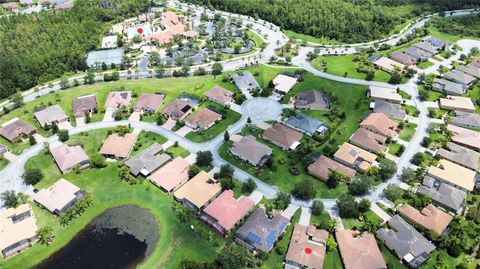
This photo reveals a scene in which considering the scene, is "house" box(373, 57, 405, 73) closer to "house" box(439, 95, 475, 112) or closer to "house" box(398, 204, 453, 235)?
"house" box(439, 95, 475, 112)

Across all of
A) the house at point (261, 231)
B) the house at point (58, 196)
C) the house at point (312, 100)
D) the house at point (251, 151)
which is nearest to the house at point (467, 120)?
the house at point (312, 100)

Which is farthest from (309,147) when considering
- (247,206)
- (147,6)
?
(147,6)

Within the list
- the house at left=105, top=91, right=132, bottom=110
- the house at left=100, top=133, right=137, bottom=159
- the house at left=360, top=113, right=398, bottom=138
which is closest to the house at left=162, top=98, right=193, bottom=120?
the house at left=100, top=133, right=137, bottom=159

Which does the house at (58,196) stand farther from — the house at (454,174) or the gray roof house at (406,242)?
the house at (454,174)

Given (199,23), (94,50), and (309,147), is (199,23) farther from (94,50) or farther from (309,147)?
(309,147)

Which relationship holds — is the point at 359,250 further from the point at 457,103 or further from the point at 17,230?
the point at 457,103
